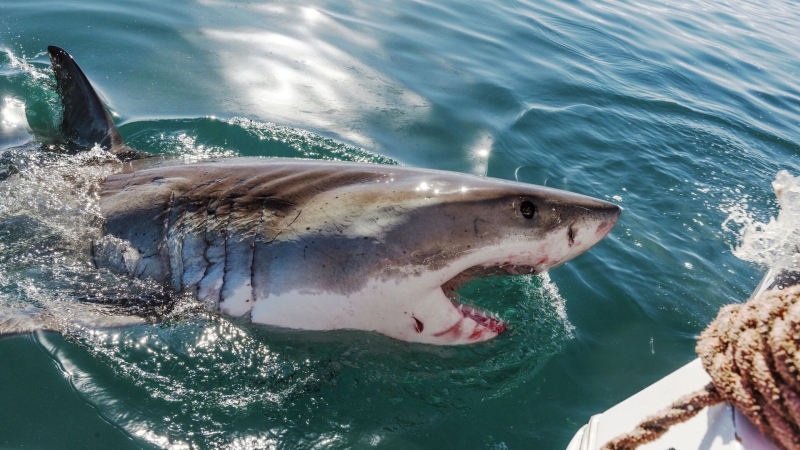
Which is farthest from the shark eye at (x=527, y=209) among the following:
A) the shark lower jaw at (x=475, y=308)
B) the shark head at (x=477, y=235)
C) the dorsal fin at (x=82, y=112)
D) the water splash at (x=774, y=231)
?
the dorsal fin at (x=82, y=112)

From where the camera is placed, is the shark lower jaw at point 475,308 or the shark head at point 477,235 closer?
the shark head at point 477,235

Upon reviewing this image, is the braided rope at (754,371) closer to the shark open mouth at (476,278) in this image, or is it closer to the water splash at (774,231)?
the shark open mouth at (476,278)

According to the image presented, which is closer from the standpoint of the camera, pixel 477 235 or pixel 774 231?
pixel 477 235

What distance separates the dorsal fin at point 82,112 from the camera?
11.6ft

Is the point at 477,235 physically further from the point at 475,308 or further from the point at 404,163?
the point at 404,163

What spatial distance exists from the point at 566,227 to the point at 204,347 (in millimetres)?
1627

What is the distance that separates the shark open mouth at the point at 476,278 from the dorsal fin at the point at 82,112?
7.85 ft

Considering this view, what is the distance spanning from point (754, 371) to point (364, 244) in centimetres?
136

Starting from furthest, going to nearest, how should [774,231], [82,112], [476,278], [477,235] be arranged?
[774,231], [82,112], [476,278], [477,235]

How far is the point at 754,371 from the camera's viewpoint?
1252 mm

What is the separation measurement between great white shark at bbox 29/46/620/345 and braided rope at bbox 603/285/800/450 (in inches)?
32.9

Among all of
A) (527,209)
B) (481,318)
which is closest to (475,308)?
(481,318)

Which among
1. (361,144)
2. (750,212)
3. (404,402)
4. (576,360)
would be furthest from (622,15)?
(404,402)

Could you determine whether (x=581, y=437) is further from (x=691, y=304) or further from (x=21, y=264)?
(x=21, y=264)
